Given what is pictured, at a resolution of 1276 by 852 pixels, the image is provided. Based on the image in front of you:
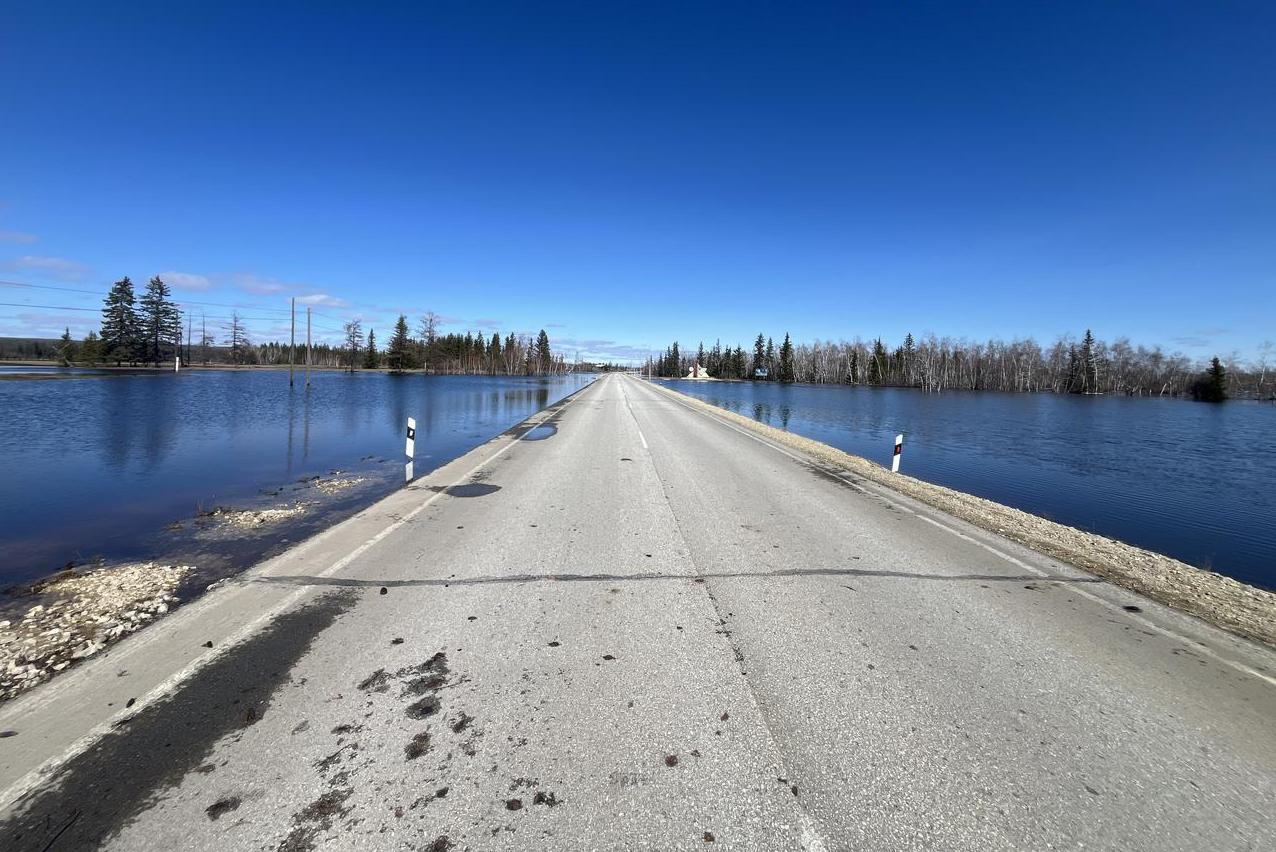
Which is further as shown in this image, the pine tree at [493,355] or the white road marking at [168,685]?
the pine tree at [493,355]

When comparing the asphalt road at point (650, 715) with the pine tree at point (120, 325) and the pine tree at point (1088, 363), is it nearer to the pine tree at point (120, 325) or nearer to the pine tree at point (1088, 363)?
the pine tree at point (120, 325)

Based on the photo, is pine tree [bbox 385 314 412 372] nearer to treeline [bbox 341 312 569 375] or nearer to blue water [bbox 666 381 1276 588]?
treeline [bbox 341 312 569 375]

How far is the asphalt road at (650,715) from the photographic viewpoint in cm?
248

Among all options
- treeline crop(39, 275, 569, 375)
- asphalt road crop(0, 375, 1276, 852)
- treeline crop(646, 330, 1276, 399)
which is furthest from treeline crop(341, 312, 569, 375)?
asphalt road crop(0, 375, 1276, 852)

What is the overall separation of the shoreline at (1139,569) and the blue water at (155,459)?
10532mm

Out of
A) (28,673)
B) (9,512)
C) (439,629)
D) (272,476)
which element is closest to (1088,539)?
(439,629)

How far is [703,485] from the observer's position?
10266 millimetres

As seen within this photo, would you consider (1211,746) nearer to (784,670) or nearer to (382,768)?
(784,670)

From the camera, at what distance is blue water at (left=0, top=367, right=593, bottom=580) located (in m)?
8.12

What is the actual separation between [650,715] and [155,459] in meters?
16.7

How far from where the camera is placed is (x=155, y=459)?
1398cm

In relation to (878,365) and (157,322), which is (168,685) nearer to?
(157,322)

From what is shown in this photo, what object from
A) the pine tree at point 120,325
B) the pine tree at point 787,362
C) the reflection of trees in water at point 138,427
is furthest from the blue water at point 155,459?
the pine tree at point 787,362

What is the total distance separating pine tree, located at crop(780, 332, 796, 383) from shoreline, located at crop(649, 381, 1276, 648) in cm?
12515
